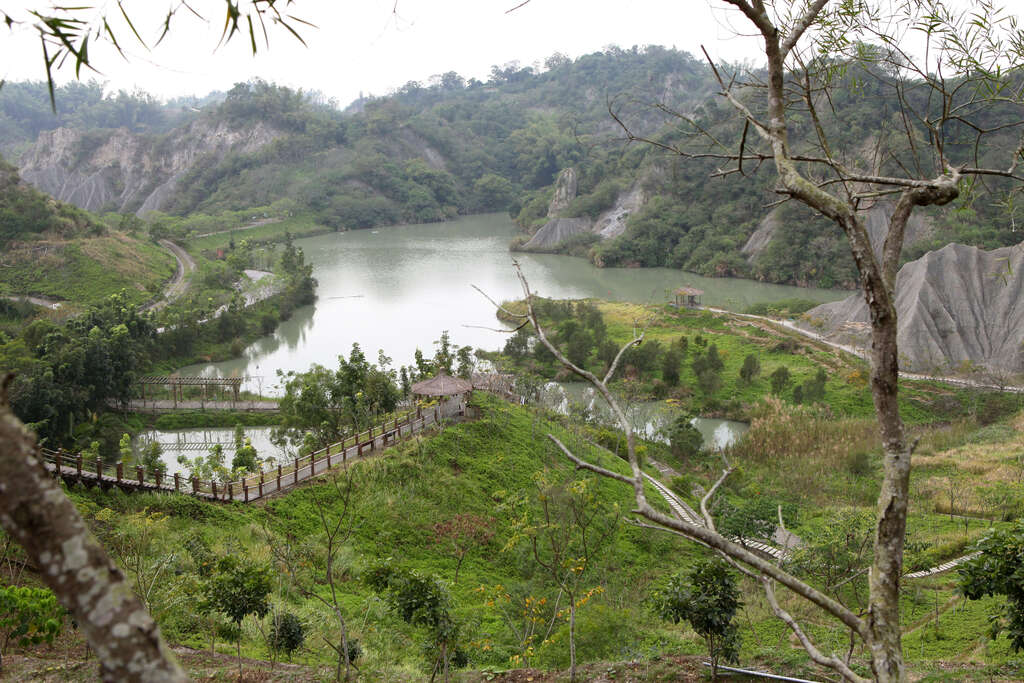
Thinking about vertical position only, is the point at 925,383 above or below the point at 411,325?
below

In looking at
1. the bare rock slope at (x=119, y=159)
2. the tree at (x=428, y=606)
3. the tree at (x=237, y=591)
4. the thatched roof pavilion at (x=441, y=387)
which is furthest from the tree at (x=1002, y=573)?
the bare rock slope at (x=119, y=159)

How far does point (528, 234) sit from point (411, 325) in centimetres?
2872

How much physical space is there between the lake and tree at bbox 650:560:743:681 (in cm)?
1561

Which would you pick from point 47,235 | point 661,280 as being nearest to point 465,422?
point 47,235

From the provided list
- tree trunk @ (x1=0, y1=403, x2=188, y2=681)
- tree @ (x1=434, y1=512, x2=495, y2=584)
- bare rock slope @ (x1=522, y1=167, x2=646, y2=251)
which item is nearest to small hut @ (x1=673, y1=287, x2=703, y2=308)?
bare rock slope @ (x1=522, y1=167, x2=646, y2=251)

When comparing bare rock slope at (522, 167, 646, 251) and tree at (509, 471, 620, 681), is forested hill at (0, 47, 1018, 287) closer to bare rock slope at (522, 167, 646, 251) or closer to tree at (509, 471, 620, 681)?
bare rock slope at (522, 167, 646, 251)

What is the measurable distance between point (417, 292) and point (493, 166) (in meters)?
50.9

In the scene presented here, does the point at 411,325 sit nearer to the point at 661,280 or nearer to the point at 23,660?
the point at 661,280

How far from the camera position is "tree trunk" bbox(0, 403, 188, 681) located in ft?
4.35

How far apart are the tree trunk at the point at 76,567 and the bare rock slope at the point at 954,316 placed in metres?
26.1

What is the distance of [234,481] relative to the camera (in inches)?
464

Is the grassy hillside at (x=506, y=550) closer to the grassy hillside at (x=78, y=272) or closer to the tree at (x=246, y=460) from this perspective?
the tree at (x=246, y=460)

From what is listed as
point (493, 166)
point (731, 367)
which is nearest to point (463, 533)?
point (731, 367)

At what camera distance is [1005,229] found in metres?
34.4
